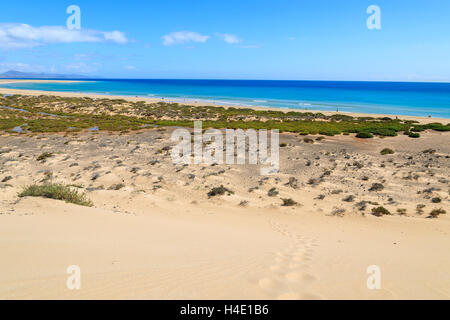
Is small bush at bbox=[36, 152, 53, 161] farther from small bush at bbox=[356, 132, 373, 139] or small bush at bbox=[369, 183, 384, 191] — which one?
small bush at bbox=[356, 132, 373, 139]

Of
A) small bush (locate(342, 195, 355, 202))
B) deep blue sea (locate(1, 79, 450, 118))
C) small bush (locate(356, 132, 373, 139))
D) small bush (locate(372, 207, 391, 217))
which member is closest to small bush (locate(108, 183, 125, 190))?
small bush (locate(342, 195, 355, 202))

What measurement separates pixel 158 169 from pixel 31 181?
5.80m

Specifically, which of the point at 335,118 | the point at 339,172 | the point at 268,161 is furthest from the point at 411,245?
the point at 335,118

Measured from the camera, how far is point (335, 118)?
137 feet

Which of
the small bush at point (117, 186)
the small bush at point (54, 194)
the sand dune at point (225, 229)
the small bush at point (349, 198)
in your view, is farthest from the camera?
the small bush at point (117, 186)

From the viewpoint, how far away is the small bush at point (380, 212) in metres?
10.6

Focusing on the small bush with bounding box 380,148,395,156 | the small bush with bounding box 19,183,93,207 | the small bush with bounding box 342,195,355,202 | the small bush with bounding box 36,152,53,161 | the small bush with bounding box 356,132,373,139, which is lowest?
the small bush with bounding box 342,195,355,202

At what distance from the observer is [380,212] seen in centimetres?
1066

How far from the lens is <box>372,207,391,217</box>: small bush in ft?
34.8

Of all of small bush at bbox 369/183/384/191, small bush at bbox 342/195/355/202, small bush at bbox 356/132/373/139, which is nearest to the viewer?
small bush at bbox 342/195/355/202

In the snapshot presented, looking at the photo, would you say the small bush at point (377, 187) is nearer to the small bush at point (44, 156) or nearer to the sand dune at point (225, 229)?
the sand dune at point (225, 229)

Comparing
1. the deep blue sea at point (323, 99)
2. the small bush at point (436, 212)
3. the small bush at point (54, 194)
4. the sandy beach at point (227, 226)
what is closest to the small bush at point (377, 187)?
the sandy beach at point (227, 226)

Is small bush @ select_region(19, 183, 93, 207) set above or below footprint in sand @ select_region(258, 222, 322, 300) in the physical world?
above
